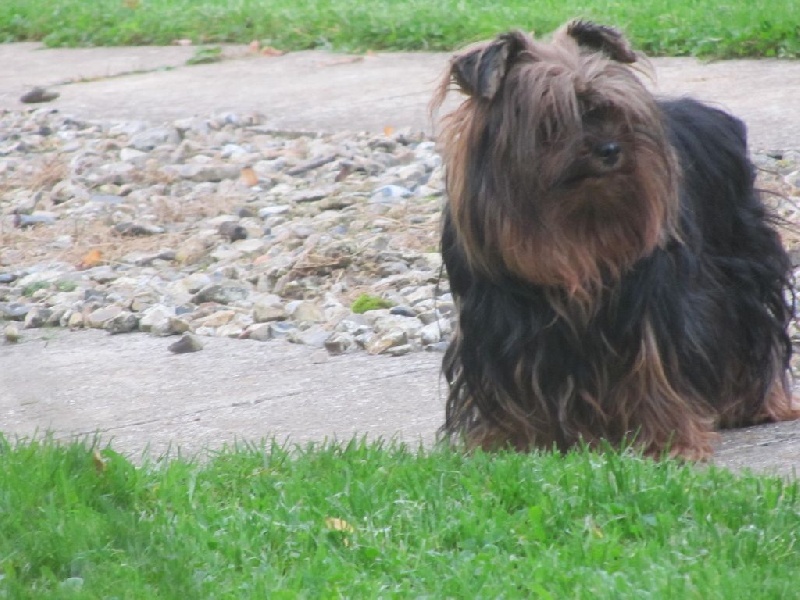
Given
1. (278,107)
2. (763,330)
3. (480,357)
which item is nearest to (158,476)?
(480,357)

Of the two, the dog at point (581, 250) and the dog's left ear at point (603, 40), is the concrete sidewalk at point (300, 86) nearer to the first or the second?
the dog at point (581, 250)

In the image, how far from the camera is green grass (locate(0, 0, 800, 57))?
11.3 metres

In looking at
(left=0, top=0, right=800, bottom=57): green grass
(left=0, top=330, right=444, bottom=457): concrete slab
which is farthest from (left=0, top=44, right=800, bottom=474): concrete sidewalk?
(left=0, top=0, right=800, bottom=57): green grass

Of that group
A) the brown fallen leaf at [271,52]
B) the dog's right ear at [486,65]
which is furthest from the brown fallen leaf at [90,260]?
the brown fallen leaf at [271,52]

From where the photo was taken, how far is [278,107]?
11320 mm

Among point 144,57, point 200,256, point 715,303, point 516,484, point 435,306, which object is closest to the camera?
point 516,484

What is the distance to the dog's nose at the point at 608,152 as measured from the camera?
4398 mm

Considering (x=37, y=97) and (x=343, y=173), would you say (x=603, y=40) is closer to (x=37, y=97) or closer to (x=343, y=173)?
(x=343, y=173)

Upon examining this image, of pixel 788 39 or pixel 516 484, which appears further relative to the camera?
pixel 788 39

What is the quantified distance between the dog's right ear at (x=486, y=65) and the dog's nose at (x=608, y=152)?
1.23 feet

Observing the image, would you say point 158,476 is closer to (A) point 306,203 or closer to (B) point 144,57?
(A) point 306,203

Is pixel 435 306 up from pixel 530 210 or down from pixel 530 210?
down

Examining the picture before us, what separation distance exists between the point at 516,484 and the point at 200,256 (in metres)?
4.15

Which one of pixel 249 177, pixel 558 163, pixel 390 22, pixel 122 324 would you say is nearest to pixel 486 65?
pixel 558 163
